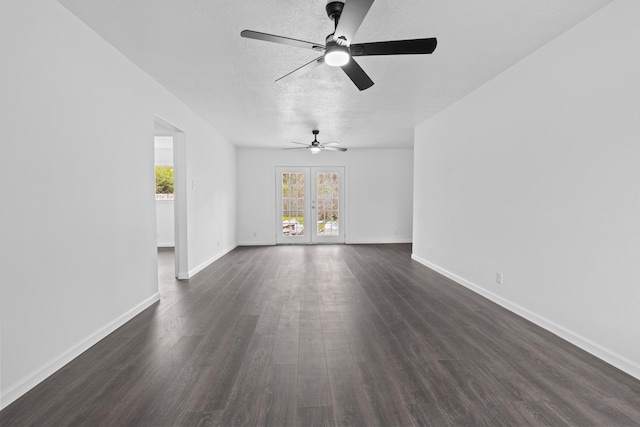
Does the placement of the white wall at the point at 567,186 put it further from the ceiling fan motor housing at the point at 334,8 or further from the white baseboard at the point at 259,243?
the white baseboard at the point at 259,243

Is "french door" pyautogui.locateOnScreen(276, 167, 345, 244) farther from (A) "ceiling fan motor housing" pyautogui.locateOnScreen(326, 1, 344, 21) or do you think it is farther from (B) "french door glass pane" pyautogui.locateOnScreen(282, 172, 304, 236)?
(A) "ceiling fan motor housing" pyautogui.locateOnScreen(326, 1, 344, 21)

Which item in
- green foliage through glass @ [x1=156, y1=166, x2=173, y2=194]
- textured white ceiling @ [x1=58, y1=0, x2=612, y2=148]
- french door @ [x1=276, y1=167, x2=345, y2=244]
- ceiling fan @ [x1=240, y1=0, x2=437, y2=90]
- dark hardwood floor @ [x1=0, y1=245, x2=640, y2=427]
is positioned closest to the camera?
dark hardwood floor @ [x1=0, y1=245, x2=640, y2=427]

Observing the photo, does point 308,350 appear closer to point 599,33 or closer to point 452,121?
point 599,33

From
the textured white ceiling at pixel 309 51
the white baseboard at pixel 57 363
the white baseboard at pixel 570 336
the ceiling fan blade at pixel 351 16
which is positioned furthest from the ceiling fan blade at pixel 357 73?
the white baseboard at pixel 57 363

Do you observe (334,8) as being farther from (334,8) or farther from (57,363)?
(57,363)

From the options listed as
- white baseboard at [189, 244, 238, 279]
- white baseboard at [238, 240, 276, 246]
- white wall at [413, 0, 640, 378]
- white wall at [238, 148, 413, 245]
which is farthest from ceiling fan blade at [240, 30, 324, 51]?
white baseboard at [238, 240, 276, 246]

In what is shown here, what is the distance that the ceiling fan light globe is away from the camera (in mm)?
2033

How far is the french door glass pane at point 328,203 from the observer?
26.9ft

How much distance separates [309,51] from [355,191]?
548 cm

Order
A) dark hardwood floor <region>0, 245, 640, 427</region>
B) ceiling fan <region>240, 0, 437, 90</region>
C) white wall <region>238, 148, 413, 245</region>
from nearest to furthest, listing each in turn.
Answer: dark hardwood floor <region>0, 245, 640, 427</region>, ceiling fan <region>240, 0, 437, 90</region>, white wall <region>238, 148, 413, 245</region>

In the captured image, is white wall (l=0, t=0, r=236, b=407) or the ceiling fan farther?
the ceiling fan

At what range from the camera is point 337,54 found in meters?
2.04

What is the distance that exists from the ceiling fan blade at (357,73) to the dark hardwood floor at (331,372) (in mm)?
2106

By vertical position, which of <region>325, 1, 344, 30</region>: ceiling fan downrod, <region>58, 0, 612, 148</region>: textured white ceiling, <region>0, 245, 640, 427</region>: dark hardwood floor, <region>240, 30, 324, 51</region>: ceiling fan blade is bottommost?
<region>0, 245, 640, 427</region>: dark hardwood floor
